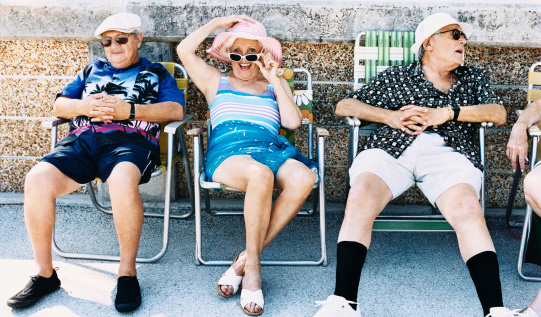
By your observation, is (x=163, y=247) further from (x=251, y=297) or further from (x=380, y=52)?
(x=380, y=52)

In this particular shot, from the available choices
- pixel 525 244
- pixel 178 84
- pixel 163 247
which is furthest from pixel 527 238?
pixel 178 84

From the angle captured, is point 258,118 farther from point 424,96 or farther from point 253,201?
point 424,96

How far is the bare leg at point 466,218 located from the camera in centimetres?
212

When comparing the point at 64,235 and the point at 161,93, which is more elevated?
the point at 161,93

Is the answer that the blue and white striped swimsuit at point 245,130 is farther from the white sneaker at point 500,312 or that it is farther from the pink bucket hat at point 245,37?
the white sneaker at point 500,312

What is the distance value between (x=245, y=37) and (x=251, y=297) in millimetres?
1456

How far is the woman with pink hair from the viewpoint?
2391 millimetres

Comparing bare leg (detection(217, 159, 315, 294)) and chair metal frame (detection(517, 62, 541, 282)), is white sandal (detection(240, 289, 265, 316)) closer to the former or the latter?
bare leg (detection(217, 159, 315, 294))

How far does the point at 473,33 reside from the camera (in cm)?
320

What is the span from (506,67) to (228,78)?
1970mm

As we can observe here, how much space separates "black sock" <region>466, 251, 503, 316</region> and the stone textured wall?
59.2 inches

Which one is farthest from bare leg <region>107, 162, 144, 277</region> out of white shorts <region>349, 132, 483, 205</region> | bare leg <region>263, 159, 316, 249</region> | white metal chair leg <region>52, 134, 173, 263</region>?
white shorts <region>349, 132, 483, 205</region>

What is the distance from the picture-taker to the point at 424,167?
2.58 m

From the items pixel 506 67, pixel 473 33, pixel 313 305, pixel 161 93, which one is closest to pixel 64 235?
pixel 161 93
